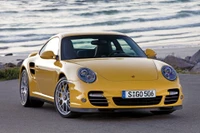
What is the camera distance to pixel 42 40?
38.6 m

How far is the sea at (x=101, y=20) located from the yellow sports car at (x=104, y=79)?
790 inches

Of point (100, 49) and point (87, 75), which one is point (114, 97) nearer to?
point (87, 75)

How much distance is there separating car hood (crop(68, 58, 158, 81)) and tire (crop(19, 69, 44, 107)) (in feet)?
5.59

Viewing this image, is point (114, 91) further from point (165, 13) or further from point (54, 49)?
point (165, 13)

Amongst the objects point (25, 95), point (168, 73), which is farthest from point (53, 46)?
point (168, 73)

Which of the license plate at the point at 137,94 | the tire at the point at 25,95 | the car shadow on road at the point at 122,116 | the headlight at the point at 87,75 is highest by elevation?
the headlight at the point at 87,75

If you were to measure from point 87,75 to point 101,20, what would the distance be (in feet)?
130

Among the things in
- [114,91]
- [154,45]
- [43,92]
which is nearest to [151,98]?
[114,91]

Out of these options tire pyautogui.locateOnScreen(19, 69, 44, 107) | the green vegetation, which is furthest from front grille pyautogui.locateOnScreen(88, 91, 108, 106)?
the green vegetation

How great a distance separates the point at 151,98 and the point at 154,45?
2276cm

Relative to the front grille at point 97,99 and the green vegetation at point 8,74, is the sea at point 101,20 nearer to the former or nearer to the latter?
the green vegetation at point 8,74

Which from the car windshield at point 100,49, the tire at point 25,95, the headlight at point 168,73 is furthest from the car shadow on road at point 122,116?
the tire at point 25,95

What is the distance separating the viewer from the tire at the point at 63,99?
35.6 ft

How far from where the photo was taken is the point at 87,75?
1055 centimetres
